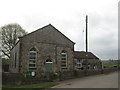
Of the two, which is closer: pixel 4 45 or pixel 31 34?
pixel 31 34

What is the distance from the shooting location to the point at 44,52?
25859 millimetres

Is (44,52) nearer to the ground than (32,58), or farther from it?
farther from it

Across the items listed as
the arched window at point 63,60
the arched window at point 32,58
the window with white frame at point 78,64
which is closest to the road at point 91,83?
the arched window at point 32,58

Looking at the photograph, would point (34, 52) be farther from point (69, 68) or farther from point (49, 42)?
point (69, 68)

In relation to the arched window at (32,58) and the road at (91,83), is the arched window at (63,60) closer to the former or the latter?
the arched window at (32,58)

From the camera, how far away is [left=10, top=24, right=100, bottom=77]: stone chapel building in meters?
24.3

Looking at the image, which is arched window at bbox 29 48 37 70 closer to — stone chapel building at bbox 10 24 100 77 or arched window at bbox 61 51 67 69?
stone chapel building at bbox 10 24 100 77

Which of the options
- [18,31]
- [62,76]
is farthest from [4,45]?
[62,76]

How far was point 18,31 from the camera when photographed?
1829 inches

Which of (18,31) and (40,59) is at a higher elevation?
(18,31)

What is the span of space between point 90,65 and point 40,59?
19.1 meters

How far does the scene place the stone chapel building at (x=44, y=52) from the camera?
79.8 feet

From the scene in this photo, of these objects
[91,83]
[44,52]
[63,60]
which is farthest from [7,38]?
[91,83]

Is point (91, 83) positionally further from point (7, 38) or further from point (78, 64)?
point (7, 38)
